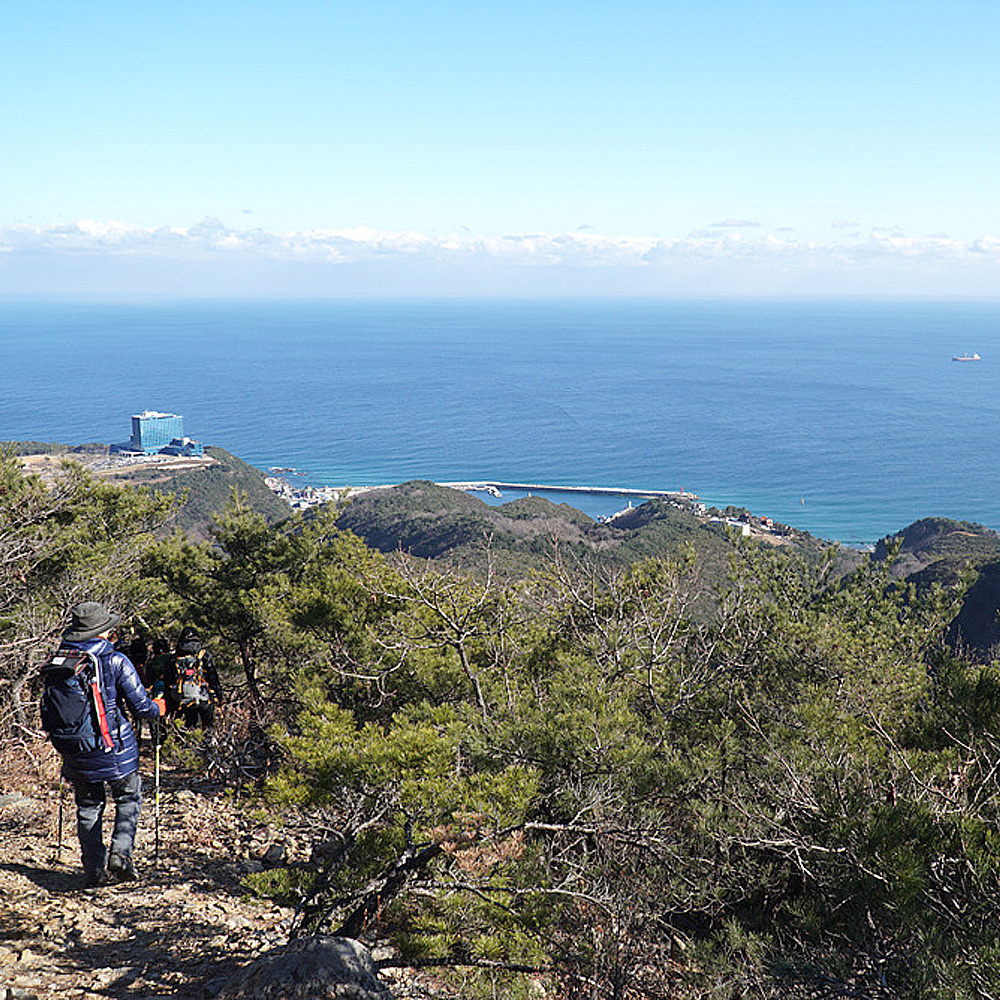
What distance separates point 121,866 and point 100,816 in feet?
1.36

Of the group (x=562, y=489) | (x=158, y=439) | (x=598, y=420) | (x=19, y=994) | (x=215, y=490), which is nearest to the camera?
(x=19, y=994)

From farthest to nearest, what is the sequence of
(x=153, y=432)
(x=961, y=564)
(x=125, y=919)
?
(x=153, y=432), (x=961, y=564), (x=125, y=919)

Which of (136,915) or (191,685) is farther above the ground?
(191,685)

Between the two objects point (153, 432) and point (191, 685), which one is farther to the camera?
point (153, 432)

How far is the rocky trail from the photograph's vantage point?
442 cm

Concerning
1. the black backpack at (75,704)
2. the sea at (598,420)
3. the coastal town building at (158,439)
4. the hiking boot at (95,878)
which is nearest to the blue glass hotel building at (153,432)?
the coastal town building at (158,439)

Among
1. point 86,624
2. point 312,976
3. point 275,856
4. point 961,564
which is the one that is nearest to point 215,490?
point 961,564

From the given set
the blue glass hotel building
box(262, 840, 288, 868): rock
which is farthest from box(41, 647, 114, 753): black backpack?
the blue glass hotel building

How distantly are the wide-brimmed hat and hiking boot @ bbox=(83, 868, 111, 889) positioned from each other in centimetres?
174

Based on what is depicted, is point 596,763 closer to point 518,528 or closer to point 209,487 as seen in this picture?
point 518,528

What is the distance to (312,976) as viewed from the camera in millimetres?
3965

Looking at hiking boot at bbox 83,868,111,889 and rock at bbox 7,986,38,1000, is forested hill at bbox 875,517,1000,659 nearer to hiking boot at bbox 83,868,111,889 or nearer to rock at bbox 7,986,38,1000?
hiking boot at bbox 83,868,111,889

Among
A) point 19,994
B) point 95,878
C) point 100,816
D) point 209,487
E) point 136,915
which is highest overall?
point 100,816

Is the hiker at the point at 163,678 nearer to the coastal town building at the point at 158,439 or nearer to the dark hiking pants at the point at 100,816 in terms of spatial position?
the dark hiking pants at the point at 100,816
